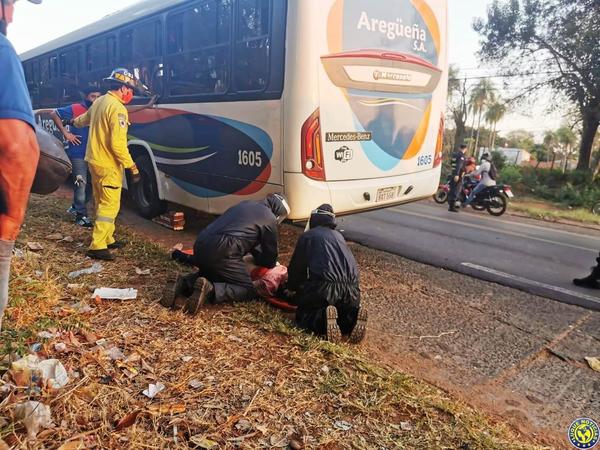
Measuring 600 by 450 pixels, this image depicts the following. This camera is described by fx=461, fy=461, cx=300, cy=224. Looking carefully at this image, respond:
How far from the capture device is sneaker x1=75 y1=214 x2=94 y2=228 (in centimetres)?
620

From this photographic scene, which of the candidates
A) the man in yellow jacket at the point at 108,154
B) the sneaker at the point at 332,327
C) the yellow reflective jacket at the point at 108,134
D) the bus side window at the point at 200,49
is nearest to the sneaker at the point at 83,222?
the man in yellow jacket at the point at 108,154

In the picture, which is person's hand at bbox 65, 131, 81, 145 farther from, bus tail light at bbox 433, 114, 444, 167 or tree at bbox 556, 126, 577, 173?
tree at bbox 556, 126, 577, 173

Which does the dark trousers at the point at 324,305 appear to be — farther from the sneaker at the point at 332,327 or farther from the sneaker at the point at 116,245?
the sneaker at the point at 116,245

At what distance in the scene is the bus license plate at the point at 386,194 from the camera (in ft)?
17.7

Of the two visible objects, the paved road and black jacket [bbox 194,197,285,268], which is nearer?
black jacket [bbox 194,197,285,268]

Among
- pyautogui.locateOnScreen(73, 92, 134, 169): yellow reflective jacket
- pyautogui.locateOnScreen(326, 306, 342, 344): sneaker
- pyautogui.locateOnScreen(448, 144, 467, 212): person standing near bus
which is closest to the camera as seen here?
pyautogui.locateOnScreen(326, 306, 342, 344): sneaker

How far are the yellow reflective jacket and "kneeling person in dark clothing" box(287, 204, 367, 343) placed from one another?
253 centimetres

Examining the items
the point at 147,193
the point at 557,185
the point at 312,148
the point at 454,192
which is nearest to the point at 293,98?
the point at 312,148

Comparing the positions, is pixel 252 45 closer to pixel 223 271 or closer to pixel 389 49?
pixel 389 49

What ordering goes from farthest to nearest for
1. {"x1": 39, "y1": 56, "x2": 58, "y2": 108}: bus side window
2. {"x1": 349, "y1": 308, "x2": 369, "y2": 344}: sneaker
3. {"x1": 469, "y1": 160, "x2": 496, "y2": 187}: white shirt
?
{"x1": 469, "y1": 160, "x2": 496, "y2": 187}: white shirt
{"x1": 39, "y1": 56, "x2": 58, "y2": 108}: bus side window
{"x1": 349, "y1": 308, "x2": 369, "y2": 344}: sneaker

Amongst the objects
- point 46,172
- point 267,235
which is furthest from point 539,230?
point 46,172

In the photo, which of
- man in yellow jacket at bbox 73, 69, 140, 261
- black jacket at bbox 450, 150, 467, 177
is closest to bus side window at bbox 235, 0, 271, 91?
man in yellow jacket at bbox 73, 69, 140, 261

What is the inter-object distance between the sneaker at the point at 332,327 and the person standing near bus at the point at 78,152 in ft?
14.0

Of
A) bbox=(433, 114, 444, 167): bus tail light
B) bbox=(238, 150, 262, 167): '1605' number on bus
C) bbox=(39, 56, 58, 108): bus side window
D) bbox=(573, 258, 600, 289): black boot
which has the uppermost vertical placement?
bbox=(39, 56, 58, 108): bus side window
